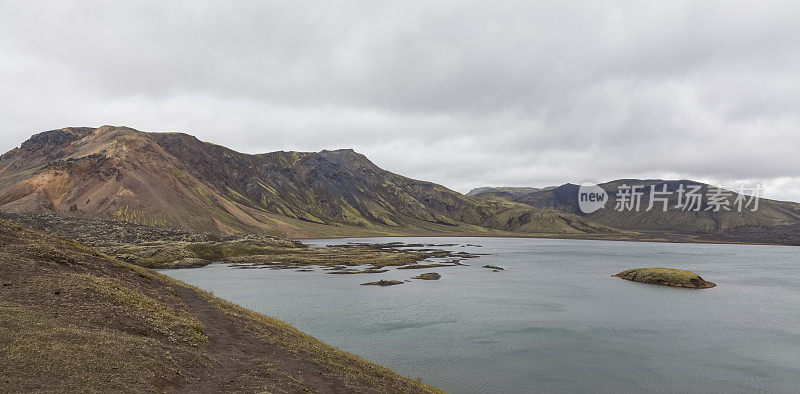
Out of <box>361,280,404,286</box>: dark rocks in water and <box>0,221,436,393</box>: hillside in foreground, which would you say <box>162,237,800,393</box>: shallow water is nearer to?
<box>361,280,404,286</box>: dark rocks in water

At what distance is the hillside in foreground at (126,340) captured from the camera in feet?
50.9

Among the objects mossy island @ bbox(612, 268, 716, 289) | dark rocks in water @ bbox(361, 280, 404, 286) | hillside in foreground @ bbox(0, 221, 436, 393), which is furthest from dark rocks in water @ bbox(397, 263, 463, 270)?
hillside in foreground @ bbox(0, 221, 436, 393)

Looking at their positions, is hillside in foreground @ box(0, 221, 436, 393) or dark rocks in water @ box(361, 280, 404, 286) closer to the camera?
hillside in foreground @ box(0, 221, 436, 393)

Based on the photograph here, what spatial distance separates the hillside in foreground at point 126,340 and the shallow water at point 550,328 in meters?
12.2

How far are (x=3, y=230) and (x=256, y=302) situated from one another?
37709 millimetres

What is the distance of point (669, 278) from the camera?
88188mm

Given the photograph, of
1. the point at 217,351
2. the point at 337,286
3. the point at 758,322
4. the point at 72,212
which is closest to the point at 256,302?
the point at 337,286

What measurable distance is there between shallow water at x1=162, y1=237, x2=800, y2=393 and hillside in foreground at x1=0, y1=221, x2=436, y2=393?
1223 cm

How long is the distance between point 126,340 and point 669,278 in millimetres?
103352

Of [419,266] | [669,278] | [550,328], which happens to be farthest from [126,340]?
[669,278]

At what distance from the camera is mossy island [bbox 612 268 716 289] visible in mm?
84500

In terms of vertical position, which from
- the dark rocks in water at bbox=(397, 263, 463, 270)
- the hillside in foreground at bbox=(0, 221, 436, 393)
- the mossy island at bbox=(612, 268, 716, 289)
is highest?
the hillside in foreground at bbox=(0, 221, 436, 393)

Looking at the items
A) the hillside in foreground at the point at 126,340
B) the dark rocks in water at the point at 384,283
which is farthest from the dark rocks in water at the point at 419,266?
the hillside in foreground at the point at 126,340

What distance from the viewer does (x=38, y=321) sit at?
715 inches
